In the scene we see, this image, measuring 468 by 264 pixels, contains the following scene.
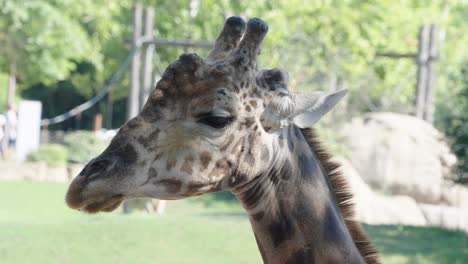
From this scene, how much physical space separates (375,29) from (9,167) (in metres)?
12.5

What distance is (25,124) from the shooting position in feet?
96.0

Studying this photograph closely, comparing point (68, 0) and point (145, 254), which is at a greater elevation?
point (68, 0)

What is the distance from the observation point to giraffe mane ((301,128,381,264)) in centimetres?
430

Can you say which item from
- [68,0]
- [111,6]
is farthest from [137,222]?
[111,6]

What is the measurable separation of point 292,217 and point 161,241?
7.25 metres

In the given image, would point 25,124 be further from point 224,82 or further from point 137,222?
point 224,82

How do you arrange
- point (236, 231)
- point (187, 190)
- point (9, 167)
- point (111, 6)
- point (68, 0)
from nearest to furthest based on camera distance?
1. point (187, 190)
2. point (236, 231)
3. point (9, 167)
4. point (68, 0)
5. point (111, 6)

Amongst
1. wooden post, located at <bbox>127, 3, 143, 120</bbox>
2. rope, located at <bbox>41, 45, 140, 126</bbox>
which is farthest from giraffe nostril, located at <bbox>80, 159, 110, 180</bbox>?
rope, located at <bbox>41, 45, 140, 126</bbox>

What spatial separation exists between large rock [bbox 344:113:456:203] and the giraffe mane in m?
19.4

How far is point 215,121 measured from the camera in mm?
3965

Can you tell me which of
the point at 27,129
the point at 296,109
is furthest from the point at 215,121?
the point at 27,129

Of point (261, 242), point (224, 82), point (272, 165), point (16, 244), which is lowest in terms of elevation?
point (16, 244)

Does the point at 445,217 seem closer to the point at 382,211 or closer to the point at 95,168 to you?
the point at 382,211

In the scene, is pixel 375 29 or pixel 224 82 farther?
pixel 375 29
